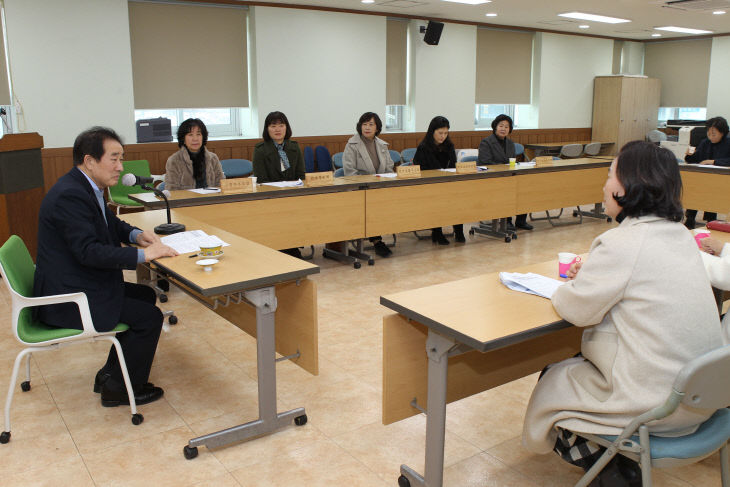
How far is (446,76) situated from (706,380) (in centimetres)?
834

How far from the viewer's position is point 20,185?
5188mm

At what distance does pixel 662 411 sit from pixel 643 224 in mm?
524

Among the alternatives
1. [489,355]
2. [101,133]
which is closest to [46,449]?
[101,133]

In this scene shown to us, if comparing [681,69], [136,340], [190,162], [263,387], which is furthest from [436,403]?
[681,69]

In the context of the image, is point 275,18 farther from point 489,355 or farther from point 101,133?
point 489,355

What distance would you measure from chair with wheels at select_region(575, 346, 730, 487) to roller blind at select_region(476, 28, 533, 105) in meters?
8.82

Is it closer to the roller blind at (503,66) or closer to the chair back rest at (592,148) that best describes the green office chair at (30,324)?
the roller blind at (503,66)

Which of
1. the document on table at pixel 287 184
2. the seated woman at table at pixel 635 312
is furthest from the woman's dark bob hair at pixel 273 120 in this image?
the seated woman at table at pixel 635 312

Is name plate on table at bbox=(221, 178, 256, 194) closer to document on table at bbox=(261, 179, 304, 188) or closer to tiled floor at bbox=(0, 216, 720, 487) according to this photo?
document on table at bbox=(261, 179, 304, 188)

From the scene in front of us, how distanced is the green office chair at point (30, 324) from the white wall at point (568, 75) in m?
9.48

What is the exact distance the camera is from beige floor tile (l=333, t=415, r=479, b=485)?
2481 millimetres

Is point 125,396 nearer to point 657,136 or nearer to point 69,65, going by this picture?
point 69,65

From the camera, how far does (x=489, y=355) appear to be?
249cm

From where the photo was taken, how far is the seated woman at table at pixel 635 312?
1.74m
